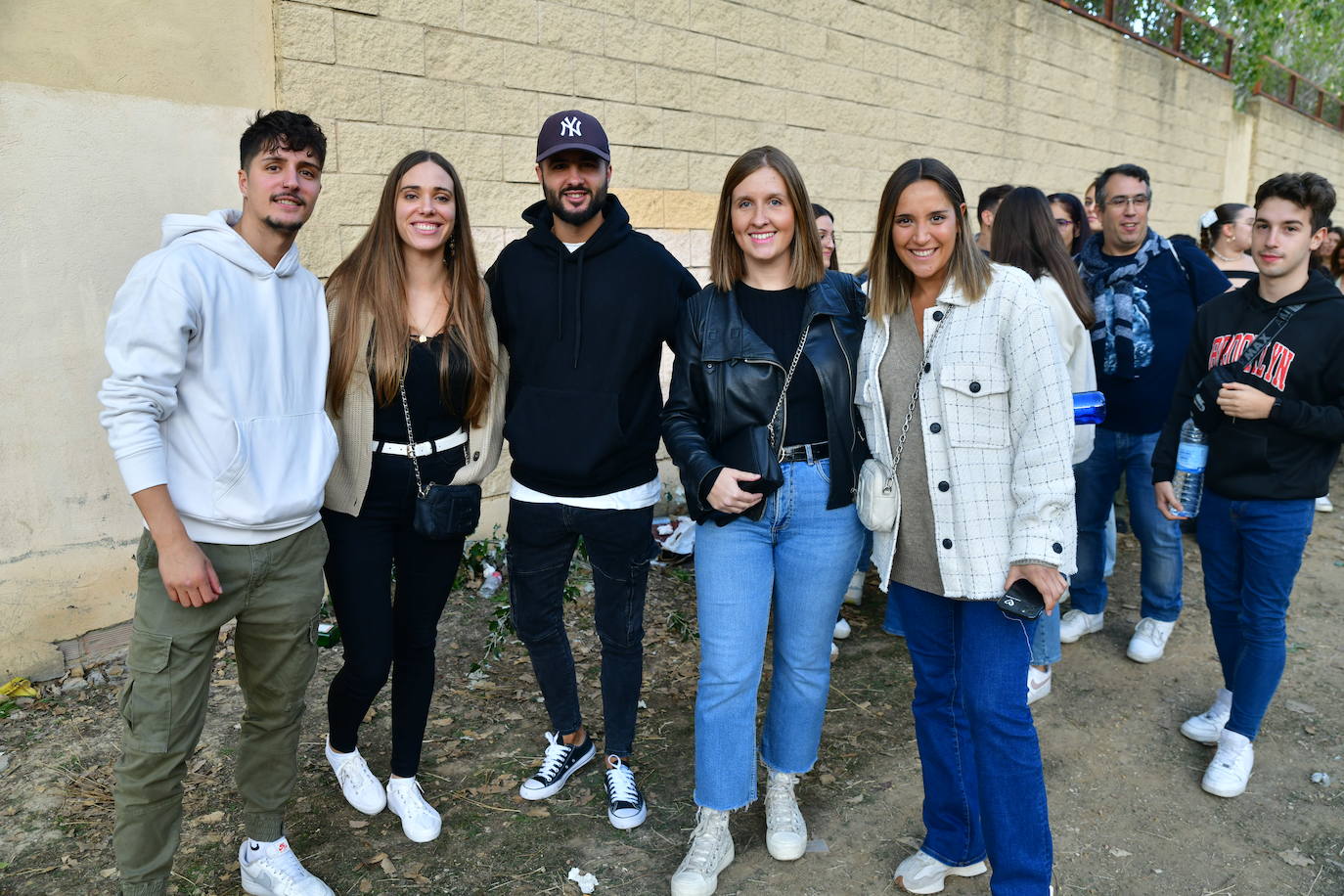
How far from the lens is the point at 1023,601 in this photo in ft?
7.88

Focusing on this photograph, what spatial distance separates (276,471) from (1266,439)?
321 cm

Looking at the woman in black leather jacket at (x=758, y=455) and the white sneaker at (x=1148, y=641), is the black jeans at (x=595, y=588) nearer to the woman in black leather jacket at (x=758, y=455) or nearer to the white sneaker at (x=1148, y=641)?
the woman in black leather jacket at (x=758, y=455)

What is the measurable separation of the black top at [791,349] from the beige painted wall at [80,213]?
111 inches

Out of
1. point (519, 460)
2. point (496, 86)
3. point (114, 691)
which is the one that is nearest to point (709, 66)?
point (496, 86)

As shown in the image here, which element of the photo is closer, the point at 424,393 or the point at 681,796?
the point at 424,393

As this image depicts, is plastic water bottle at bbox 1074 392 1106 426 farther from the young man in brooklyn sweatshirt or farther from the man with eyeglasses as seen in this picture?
the man with eyeglasses

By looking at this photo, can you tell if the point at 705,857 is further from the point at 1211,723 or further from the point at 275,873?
the point at 1211,723

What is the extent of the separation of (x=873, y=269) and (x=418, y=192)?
4.56 ft

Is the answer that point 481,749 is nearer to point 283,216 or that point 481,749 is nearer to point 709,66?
point 283,216

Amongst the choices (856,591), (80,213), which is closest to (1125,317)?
(856,591)

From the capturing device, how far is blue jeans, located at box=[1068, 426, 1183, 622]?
446cm

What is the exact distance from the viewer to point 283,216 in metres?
2.53

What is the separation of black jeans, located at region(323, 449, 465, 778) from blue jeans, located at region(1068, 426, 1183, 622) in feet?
10.2

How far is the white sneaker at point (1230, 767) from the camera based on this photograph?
10.9ft
